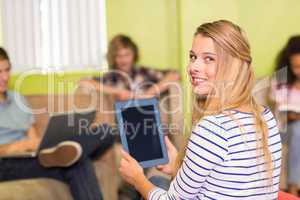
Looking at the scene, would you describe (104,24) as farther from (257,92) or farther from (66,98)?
(257,92)

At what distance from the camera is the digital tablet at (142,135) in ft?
4.36

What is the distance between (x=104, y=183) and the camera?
262 centimetres

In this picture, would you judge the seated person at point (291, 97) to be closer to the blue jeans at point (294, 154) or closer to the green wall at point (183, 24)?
the blue jeans at point (294, 154)

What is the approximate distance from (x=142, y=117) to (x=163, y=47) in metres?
1.74

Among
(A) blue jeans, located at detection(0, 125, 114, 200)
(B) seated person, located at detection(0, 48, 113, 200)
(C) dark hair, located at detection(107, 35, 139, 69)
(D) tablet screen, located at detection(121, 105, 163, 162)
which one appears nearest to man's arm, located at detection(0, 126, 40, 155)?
(B) seated person, located at detection(0, 48, 113, 200)

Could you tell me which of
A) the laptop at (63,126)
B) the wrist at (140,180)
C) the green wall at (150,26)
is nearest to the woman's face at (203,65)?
the wrist at (140,180)

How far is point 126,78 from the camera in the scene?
3.08m

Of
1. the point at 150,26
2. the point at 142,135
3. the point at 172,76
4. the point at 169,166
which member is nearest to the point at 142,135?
the point at 142,135

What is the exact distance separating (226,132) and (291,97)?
2045 millimetres

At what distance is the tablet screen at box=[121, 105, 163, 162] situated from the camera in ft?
4.39

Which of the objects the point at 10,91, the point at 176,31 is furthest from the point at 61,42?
the point at 176,31

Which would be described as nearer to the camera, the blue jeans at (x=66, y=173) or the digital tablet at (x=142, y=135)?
the digital tablet at (x=142, y=135)

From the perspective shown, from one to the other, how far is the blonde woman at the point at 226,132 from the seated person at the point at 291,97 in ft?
5.88

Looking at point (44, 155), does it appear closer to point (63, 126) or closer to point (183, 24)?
point (63, 126)
